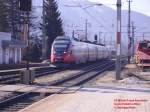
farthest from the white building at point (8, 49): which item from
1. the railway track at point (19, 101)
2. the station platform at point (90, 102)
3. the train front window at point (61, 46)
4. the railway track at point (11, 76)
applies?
the railway track at point (19, 101)

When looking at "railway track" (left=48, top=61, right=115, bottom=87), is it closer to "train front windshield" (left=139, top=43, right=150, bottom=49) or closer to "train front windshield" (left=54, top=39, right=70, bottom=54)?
"train front windshield" (left=139, top=43, right=150, bottom=49)

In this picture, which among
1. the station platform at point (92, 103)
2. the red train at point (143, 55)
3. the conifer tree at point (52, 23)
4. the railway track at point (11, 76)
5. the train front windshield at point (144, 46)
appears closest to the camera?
the station platform at point (92, 103)

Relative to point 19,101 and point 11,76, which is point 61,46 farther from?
point 19,101

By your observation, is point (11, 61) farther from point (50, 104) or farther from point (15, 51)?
point (50, 104)

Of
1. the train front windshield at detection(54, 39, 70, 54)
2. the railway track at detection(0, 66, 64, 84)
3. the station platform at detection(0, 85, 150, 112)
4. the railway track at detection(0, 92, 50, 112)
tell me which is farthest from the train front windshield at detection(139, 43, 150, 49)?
the railway track at detection(0, 92, 50, 112)

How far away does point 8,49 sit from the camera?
7506cm

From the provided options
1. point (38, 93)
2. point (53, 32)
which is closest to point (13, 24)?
point (53, 32)

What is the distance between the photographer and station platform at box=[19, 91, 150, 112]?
16.6 meters

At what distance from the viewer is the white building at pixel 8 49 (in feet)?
232

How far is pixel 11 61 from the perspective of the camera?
251 ft

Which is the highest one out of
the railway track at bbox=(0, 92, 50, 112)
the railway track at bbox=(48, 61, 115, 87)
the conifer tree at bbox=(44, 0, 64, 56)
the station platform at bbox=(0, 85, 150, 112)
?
the conifer tree at bbox=(44, 0, 64, 56)

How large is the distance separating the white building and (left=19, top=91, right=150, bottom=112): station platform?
49405mm

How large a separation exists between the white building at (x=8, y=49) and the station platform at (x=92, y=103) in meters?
49.4

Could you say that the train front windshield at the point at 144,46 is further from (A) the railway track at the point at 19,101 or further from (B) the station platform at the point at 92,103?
(B) the station platform at the point at 92,103
